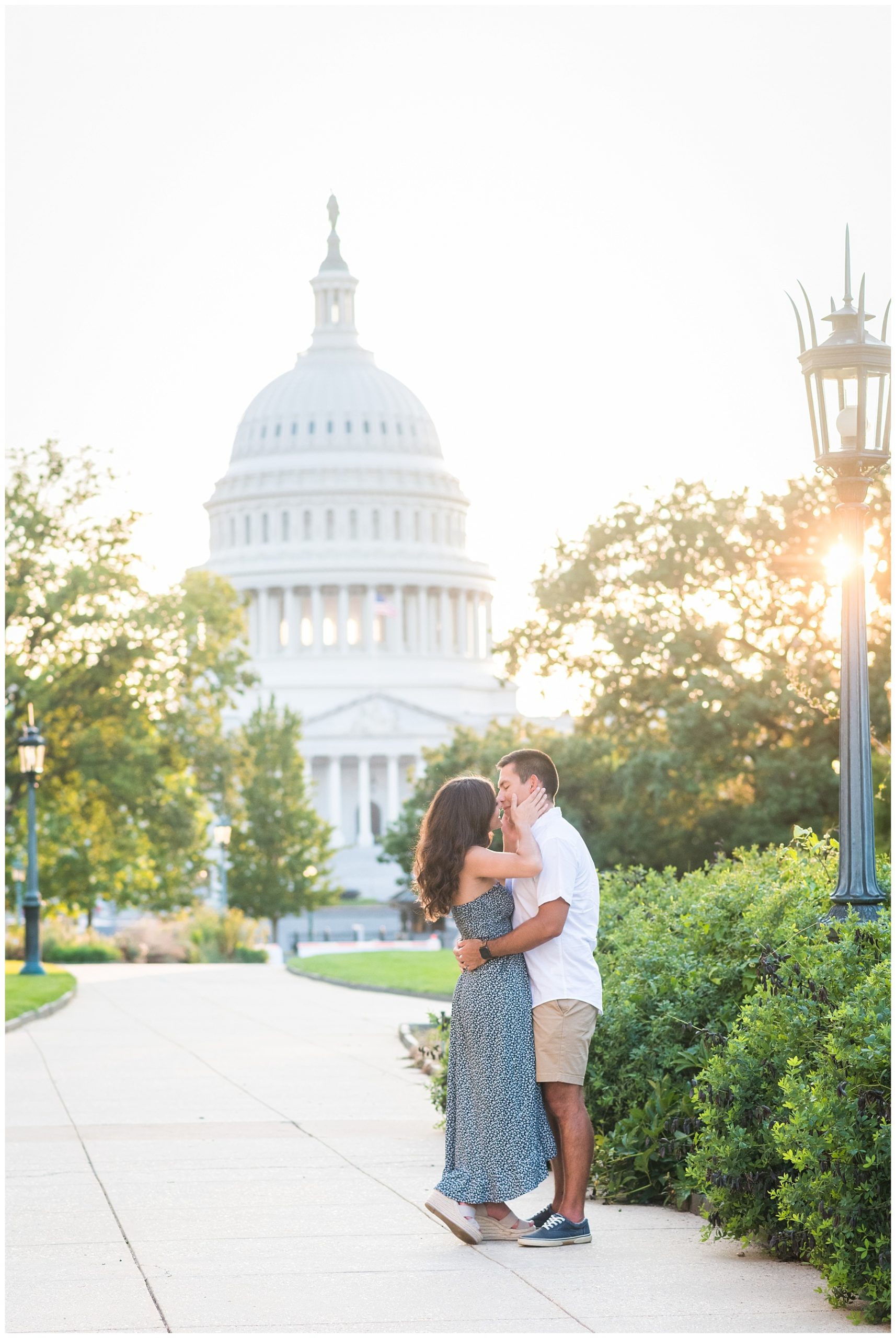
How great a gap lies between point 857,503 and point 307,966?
79.1 feet

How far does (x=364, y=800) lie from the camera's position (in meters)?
112

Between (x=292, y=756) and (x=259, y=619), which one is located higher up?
(x=259, y=619)

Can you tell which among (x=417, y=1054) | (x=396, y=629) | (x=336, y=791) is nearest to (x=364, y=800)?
(x=336, y=791)

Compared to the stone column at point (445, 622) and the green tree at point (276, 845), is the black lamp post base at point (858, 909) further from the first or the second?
the stone column at point (445, 622)

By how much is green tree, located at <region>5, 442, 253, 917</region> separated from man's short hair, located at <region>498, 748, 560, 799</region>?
27.9 m

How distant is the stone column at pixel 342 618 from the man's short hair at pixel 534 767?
119 m

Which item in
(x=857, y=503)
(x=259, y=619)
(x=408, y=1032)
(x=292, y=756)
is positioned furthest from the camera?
(x=259, y=619)

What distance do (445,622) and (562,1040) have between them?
121 metres

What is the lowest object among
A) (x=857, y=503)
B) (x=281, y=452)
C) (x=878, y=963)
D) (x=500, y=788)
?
(x=878, y=963)

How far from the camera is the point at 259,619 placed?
126000 mm

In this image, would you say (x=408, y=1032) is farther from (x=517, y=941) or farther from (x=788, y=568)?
(x=788, y=568)

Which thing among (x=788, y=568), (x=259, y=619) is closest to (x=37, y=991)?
(x=788, y=568)

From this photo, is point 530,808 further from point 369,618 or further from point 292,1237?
point 369,618

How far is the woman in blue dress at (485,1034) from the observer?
23.9ft
